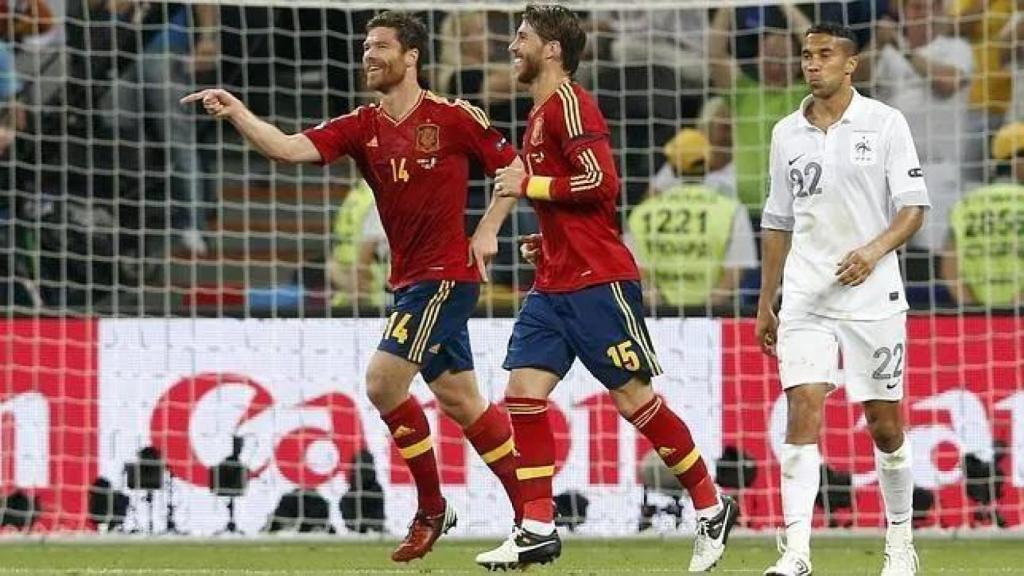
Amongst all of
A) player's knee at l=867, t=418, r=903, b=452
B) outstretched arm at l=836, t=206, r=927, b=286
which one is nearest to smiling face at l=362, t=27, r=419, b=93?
outstretched arm at l=836, t=206, r=927, b=286

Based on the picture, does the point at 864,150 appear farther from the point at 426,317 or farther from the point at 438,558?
the point at 438,558

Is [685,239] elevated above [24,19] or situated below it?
below

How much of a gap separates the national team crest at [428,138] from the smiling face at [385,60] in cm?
21

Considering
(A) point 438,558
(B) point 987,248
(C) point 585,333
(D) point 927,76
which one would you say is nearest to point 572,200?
(C) point 585,333

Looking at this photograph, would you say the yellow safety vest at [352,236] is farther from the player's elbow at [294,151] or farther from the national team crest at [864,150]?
the national team crest at [864,150]

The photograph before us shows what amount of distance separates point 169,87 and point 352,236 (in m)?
1.46

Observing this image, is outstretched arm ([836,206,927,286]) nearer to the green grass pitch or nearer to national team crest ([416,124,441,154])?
the green grass pitch

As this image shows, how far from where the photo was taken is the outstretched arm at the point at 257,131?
→ 7875 mm

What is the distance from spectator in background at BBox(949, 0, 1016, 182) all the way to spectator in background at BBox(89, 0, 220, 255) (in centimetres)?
421

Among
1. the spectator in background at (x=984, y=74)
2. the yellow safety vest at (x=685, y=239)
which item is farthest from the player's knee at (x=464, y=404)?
the spectator in background at (x=984, y=74)

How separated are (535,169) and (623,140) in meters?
4.35

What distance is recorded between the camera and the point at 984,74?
12234 mm

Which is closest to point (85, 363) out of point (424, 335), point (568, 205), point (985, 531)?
point (424, 335)

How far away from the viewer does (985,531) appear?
1074cm
